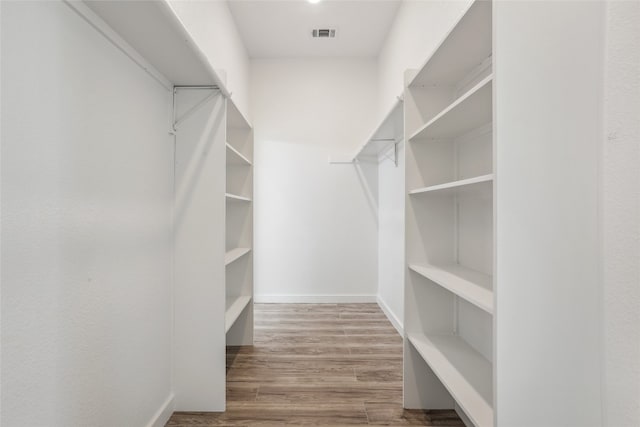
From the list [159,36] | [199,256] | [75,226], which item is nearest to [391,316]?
[199,256]

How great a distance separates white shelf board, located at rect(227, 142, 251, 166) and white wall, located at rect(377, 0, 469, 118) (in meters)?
1.24

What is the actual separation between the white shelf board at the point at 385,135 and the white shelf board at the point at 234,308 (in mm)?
1633

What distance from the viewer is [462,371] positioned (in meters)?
1.31

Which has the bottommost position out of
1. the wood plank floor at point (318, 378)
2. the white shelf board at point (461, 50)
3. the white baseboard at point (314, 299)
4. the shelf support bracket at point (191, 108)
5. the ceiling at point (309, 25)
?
the wood plank floor at point (318, 378)

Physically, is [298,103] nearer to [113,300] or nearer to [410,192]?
[410,192]

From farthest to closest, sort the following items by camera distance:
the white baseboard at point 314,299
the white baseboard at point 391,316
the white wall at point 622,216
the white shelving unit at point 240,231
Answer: the white baseboard at point 314,299 < the white baseboard at point 391,316 < the white shelving unit at point 240,231 < the white wall at point 622,216

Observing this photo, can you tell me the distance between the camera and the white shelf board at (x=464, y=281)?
103cm

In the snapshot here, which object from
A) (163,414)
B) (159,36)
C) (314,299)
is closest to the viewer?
(159,36)

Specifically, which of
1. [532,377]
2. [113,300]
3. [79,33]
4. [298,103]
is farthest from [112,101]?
[298,103]

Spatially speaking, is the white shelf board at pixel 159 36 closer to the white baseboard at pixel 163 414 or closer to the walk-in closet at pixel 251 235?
the walk-in closet at pixel 251 235

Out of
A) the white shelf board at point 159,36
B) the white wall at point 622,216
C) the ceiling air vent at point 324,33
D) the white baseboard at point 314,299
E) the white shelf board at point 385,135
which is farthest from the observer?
the white baseboard at point 314,299

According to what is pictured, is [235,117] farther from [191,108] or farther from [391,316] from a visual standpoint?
[391,316]

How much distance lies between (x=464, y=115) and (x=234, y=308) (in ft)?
5.87

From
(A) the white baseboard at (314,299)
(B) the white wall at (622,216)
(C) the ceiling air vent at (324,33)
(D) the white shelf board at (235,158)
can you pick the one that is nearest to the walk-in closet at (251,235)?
(B) the white wall at (622,216)
